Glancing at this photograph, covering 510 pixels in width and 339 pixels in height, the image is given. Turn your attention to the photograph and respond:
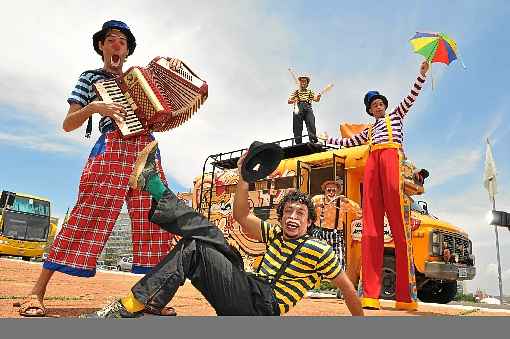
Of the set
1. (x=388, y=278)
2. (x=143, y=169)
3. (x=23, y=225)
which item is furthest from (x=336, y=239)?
(x=23, y=225)

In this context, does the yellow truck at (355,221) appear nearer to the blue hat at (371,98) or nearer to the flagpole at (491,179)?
the blue hat at (371,98)

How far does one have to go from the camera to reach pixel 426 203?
8.23 m

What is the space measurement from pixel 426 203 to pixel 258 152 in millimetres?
6823

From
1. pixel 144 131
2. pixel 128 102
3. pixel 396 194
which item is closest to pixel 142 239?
pixel 144 131

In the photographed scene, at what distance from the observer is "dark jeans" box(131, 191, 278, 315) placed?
76.0 inches

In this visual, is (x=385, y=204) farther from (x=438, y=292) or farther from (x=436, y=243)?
(x=438, y=292)

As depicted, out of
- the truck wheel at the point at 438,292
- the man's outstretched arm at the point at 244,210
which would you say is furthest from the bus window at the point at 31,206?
the man's outstretched arm at the point at 244,210

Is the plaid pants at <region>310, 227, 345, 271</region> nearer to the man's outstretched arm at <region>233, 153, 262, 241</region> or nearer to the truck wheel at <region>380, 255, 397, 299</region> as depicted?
the truck wheel at <region>380, 255, 397, 299</region>

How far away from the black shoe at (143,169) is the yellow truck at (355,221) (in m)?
Result: 3.90

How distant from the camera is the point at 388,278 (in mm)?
7039

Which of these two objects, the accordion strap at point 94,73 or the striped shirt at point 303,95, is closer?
the accordion strap at point 94,73

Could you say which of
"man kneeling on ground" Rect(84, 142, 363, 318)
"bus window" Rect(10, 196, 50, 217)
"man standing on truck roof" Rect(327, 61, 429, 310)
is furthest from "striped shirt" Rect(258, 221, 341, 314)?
"bus window" Rect(10, 196, 50, 217)

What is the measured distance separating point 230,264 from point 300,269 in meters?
0.40

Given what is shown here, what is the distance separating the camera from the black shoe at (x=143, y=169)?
7.42 feet
